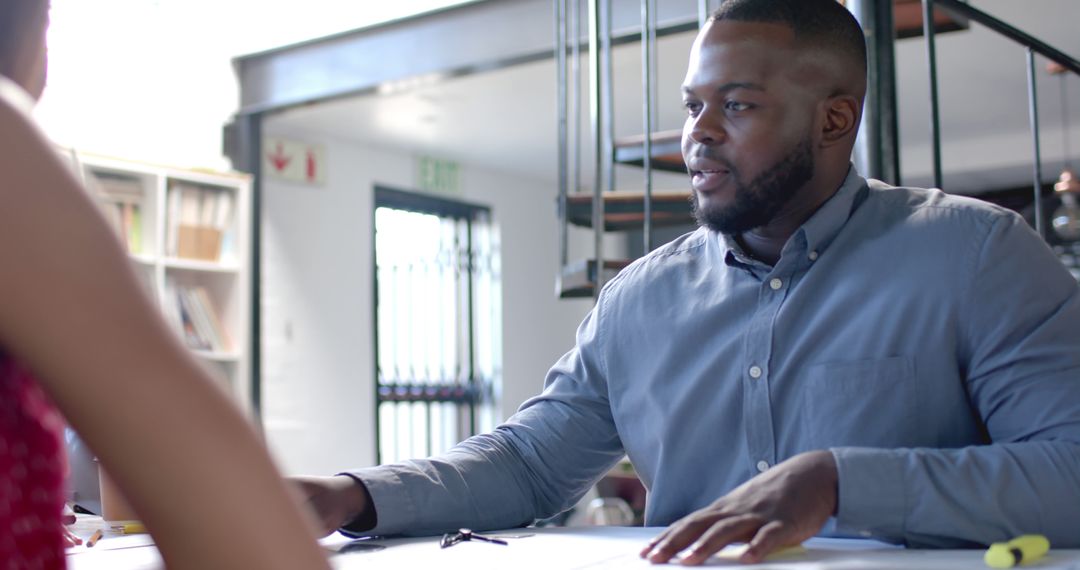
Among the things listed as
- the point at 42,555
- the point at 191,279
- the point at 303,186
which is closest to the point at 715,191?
the point at 42,555

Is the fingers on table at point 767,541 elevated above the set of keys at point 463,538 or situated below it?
above

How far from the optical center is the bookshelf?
523 centimetres

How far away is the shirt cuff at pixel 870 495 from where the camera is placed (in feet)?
3.69

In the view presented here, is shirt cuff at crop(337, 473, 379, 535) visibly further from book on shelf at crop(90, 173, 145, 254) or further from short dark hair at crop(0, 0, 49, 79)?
book on shelf at crop(90, 173, 145, 254)

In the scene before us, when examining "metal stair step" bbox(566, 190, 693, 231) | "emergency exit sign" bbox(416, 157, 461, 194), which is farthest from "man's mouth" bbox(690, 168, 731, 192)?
"emergency exit sign" bbox(416, 157, 461, 194)

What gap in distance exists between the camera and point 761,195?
1.58 m

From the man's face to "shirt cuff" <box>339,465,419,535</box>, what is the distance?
0.59 metres

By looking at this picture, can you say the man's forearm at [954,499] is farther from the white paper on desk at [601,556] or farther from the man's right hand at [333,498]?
the man's right hand at [333,498]

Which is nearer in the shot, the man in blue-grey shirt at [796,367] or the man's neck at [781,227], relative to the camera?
the man in blue-grey shirt at [796,367]

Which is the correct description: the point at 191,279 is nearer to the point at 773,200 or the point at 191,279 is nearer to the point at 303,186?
the point at 303,186

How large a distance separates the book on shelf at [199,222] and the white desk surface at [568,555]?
4.28 metres

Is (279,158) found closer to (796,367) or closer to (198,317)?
(198,317)

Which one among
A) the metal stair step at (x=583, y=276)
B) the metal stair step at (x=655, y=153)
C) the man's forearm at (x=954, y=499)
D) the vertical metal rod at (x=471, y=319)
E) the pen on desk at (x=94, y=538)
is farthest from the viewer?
the vertical metal rod at (x=471, y=319)

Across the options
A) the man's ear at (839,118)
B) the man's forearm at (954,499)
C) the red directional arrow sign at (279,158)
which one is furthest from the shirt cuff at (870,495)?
the red directional arrow sign at (279,158)
